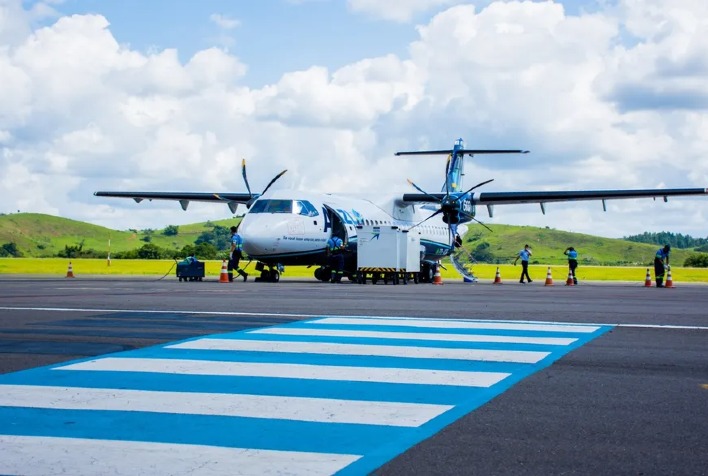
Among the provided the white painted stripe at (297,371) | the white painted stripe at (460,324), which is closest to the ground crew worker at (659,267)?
the white painted stripe at (460,324)

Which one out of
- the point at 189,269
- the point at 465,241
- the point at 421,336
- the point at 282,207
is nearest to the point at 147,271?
the point at 189,269

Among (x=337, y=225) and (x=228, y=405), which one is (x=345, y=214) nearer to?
(x=337, y=225)

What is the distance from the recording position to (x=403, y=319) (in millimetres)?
12633

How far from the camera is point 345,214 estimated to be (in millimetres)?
31312

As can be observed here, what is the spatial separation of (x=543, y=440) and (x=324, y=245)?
82.5 feet

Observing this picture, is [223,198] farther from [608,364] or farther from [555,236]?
[555,236]

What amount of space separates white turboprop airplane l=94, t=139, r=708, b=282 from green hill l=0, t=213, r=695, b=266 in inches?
2126

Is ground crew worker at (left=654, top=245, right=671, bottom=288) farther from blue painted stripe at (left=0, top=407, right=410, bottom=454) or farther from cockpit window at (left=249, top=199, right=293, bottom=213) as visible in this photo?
blue painted stripe at (left=0, top=407, right=410, bottom=454)

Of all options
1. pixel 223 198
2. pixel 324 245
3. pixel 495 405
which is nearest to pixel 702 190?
pixel 324 245

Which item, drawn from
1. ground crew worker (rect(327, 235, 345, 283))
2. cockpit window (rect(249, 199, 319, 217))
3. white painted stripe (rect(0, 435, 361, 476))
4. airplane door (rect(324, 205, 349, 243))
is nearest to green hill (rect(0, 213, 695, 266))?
airplane door (rect(324, 205, 349, 243))

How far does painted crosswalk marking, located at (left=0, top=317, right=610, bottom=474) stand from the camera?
15.3 ft

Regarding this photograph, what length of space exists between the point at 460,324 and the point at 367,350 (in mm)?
3189

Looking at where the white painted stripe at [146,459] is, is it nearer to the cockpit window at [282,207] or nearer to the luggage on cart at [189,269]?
the cockpit window at [282,207]

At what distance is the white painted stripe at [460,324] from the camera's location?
37.6 feet
